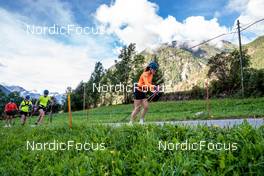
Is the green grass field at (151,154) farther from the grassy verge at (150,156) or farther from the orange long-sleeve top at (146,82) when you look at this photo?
the orange long-sleeve top at (146,82)

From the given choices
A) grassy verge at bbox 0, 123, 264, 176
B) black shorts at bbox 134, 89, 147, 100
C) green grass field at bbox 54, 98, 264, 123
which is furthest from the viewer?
green grass field at bbox 54, 98, 264, 123

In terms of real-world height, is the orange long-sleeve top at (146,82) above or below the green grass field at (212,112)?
above

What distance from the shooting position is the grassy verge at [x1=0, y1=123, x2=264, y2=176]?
409 cm

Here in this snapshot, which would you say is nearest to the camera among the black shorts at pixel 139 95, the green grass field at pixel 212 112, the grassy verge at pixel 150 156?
the grassy verge at pixel 150 156

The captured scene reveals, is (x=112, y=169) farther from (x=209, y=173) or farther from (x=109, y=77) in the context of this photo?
(x=109, y=77)

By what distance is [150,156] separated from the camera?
478 cm

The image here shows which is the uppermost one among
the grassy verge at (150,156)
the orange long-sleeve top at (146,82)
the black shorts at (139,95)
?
the orange long-sleeve top at (146,82)

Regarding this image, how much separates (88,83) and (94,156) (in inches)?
3408

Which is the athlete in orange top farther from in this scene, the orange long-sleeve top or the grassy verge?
the grassy verge

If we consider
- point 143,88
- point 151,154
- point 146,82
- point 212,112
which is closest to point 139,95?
point 143,88

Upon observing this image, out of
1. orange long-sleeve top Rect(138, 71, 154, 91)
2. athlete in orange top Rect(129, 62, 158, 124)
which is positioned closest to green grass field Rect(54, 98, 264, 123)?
athlete in orange top Rect(129, 62, 158, 124)

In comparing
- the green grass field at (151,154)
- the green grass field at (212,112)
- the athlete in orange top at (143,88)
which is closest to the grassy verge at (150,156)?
the green grass field at (151,154)

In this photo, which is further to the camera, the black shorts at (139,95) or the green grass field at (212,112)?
the green grass field at (212,112)

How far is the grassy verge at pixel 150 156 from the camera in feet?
13.4
